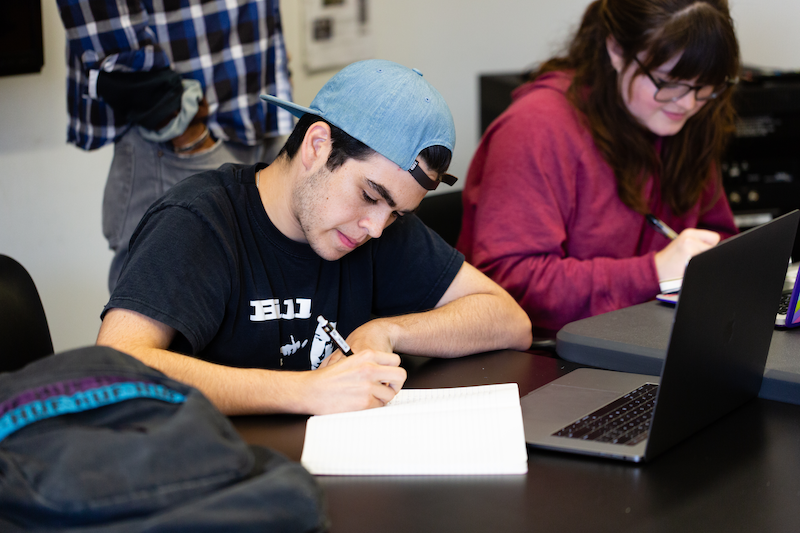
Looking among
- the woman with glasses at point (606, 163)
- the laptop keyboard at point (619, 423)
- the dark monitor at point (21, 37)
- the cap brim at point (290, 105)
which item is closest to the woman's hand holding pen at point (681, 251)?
the woman with glasses at point (606, 163)

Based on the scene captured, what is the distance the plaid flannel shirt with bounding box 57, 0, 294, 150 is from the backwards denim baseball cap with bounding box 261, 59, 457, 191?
64 cm

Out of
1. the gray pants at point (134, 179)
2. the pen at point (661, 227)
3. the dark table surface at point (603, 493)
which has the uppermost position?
the gray pants at point (134, 179)

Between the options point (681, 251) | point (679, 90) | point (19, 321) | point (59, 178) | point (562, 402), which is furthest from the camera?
point (59, 178)

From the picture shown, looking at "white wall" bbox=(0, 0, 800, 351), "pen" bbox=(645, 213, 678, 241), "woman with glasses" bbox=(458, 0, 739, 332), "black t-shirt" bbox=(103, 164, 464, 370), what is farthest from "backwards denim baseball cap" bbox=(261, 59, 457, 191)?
"white wall" bbox=(0, 0, 800, 351)

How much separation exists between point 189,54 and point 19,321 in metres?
0.82

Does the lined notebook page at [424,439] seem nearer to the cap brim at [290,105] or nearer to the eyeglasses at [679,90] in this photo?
the cap brim at [290,105]

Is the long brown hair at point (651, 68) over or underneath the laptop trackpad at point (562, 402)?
over

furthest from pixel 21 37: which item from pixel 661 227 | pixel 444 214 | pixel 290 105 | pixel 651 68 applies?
pixel 661 227

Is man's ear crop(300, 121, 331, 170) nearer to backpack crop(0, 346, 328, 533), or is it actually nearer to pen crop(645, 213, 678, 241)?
backpack crop(0, 346, 328, 533)

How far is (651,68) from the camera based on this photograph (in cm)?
163

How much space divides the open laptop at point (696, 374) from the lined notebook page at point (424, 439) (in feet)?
0.13

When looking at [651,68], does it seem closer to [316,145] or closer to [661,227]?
[661,227]

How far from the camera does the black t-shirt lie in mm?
1115

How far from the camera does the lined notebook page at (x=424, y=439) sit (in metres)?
0.88
